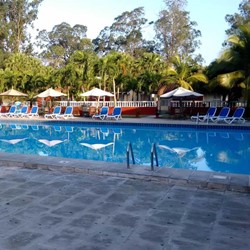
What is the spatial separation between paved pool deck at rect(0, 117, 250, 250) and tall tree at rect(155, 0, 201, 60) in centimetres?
3255

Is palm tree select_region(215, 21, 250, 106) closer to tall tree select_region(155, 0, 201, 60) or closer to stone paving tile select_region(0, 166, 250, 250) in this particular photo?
stone paving tile select_region(0, 166, 250, 250)

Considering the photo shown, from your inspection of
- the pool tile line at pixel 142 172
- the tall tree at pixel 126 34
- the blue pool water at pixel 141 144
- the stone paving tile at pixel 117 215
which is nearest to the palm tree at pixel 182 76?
the blue pool water at pixel 141 144

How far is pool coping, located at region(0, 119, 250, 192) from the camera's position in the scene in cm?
507

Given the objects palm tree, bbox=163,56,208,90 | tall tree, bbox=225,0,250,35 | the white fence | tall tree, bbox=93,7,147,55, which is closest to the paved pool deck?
palm tree, bbox=163,56,208,90

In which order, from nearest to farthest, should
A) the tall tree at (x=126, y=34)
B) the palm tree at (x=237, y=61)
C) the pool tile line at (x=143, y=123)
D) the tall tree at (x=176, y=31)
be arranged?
the pool tile line at (x=143, y=123) → the palm tree at (x=237, y=61) → the tall tree at (x=176, y=31) → the tall tree at (x=126, y=34)

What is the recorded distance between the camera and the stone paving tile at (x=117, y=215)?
3182mm

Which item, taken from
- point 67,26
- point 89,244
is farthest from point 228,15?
point 89,244

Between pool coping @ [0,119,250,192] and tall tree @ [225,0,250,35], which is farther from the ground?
tall tree @ [225,0,250,35]

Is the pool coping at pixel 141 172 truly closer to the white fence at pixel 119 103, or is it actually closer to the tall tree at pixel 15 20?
the white fence at pixel 119 103

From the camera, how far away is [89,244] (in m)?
3.14

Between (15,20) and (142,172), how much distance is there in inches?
1440

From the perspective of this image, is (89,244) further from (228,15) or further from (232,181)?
(228,15)

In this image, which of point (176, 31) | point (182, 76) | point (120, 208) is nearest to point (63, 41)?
point (176, 31)

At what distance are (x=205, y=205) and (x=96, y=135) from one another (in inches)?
415
